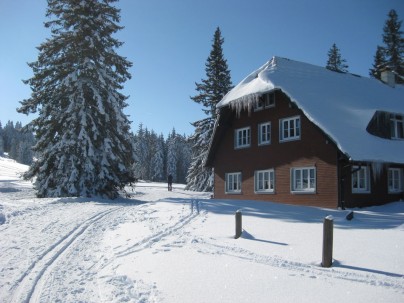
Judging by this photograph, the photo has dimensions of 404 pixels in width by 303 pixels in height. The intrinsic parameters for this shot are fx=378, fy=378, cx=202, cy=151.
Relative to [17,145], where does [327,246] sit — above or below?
below

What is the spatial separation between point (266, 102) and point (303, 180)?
17.6ft

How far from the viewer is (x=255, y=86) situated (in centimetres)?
2180

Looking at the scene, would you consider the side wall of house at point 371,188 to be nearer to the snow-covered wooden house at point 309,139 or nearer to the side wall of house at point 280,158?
the snow-covered wooden house at point 309,139

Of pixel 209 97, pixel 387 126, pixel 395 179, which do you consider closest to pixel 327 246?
pixel 395 179

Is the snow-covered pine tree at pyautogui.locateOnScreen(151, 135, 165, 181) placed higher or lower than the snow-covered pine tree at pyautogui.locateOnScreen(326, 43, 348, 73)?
lower

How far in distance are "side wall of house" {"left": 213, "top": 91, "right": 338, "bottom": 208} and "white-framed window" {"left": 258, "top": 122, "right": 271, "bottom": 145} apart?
22cm

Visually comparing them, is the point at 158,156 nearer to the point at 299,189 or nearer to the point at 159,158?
the point at 159,158

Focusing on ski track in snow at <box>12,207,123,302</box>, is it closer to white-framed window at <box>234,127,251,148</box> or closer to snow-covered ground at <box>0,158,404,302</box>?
snow-covered ground at <box>0,158,404,302</box>

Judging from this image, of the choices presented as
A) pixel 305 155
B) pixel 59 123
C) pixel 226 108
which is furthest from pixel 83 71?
pixel 305 155

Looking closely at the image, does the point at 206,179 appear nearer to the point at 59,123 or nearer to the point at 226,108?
the point at 226,108

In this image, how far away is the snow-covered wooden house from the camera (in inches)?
715

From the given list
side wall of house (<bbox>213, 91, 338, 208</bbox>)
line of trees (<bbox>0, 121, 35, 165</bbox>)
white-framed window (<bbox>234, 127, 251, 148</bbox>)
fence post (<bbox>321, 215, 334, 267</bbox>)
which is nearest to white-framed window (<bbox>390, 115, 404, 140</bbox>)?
side wall of house (<bbox>213, 91, 338, 208</bbox>)

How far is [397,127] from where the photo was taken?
21.5 m

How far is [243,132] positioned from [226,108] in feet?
6.25
